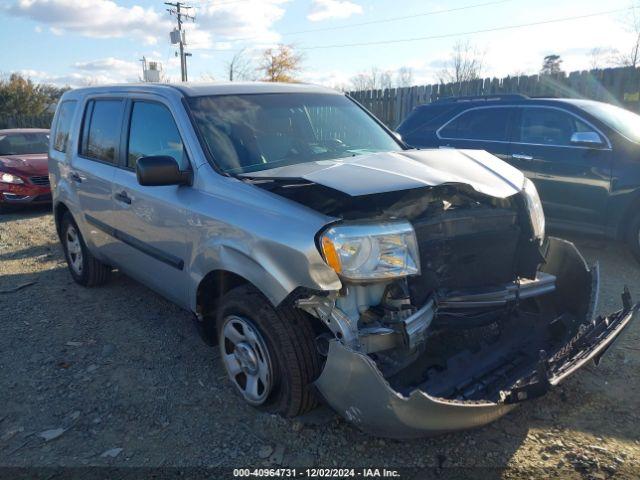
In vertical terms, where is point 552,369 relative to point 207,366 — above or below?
Answer: above

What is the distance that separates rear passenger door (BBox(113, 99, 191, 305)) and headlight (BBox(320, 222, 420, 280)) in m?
1.22

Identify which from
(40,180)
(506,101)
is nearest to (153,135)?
(506,101)

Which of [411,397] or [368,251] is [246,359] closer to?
[368,251]

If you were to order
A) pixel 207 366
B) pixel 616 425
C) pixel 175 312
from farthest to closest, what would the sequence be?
pixel 175 312 → pixel 207 366 → pixel 616 425

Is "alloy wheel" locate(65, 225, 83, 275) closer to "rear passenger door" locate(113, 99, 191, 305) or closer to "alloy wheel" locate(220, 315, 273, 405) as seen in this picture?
"rear passenger door" locate(113, 99, 191, 305)

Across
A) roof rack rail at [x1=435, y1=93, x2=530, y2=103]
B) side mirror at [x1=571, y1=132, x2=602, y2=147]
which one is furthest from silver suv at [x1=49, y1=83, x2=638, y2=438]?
roof rack rail at [x1=435, y1=93, x2=530, y2=103]

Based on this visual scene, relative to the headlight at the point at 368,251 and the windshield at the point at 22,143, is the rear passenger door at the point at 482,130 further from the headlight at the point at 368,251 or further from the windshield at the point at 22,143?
the windshield at the point at 22,143

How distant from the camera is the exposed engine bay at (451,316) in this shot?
2307 millimetres

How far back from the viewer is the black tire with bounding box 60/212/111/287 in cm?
507

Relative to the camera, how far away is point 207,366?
362cm

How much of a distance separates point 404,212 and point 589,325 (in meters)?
1.29

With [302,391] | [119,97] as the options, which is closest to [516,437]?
[302,391]

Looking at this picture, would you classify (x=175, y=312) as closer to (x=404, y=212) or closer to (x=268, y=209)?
(x=268, y=209)

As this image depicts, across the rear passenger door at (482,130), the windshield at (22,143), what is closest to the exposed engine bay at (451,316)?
the rear passenger door at (482,130)
